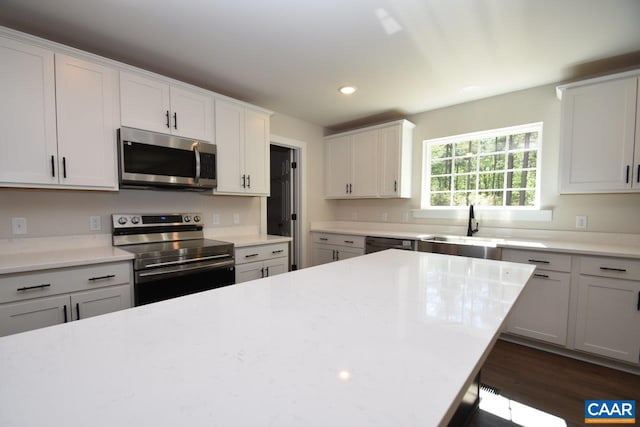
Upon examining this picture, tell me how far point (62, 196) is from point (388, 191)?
3132mm

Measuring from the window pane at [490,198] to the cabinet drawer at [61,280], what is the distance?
340 cm

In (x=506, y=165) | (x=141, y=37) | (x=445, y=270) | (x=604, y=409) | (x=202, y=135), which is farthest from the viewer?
(x=506, y=165)

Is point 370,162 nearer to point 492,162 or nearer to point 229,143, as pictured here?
point 492,162

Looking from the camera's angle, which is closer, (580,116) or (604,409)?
(604,409)

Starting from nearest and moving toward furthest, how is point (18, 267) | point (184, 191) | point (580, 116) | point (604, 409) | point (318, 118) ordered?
point (18, 267), point (604, 409), point (580, 116), point (184, 191), point (318, 118)

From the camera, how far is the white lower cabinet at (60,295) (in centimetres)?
153

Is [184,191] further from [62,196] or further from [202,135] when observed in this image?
[62,196]

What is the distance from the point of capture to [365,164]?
148 inches

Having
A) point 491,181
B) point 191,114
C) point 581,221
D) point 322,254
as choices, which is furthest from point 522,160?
point 191,114

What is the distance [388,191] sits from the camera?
3561mm

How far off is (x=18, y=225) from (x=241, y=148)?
1736mm

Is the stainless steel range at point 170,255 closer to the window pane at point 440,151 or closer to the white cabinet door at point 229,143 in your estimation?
the white cabinet door at point 229,143

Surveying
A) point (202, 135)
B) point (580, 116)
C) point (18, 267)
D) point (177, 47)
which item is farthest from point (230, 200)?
point (580, 116)

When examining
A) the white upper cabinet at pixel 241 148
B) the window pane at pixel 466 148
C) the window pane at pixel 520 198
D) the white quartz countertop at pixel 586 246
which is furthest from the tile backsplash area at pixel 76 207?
the window pane at pixel 520 198
